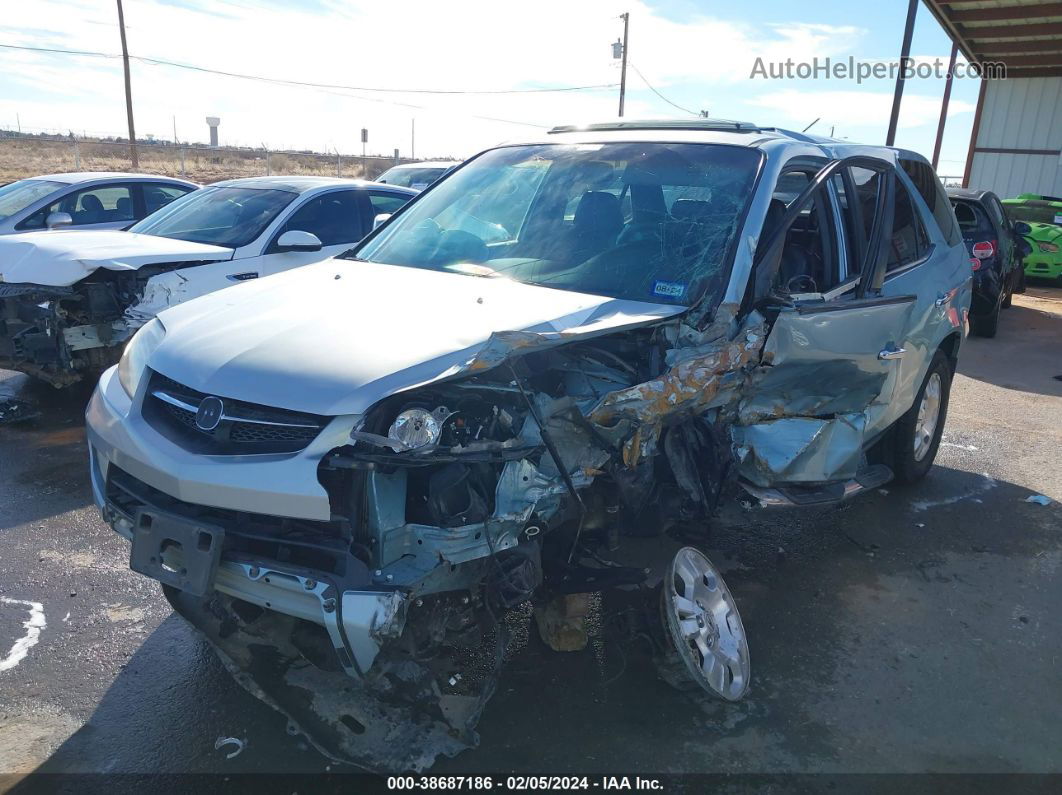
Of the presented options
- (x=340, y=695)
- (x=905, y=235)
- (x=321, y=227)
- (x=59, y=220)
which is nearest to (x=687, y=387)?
(x=340, y=695)

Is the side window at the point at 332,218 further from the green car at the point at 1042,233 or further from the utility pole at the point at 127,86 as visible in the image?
the utility pole at the point at 127,86

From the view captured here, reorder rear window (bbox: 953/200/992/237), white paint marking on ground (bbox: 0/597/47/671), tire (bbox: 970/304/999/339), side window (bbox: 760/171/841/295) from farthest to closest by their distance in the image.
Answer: tire (bbox: 970/304/999/339), rear window (bbox: 953/200/992/237), side window (bbox: 760/171/841/295), white paint marking on ground (bbox: 0/597/47/671)

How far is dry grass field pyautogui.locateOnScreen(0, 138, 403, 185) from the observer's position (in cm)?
3362

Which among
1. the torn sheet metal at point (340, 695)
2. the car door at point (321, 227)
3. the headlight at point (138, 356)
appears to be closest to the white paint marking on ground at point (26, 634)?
the torn sheet metal at point (340, 695)

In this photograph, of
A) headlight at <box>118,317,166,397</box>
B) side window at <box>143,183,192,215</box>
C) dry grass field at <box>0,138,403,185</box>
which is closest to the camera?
headlight at <box>118,317,166,397</box>

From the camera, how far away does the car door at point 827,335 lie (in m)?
3.44

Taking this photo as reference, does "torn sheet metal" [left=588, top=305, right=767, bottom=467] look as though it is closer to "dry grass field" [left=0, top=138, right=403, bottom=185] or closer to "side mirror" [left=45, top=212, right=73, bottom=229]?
"side mirror" [left=45, top=212, right=73, bottom=229]

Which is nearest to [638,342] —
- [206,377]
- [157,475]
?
[206,377]

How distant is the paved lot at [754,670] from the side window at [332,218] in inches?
119

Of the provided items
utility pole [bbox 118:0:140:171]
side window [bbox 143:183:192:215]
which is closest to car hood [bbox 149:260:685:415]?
side window [bbox 143:183:192:215]

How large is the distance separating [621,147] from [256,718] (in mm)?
3033

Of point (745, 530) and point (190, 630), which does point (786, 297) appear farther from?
point (190, 630)

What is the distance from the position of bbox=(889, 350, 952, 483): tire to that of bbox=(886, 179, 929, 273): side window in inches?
28.9

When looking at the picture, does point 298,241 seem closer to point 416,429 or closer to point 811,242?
point 811,242
